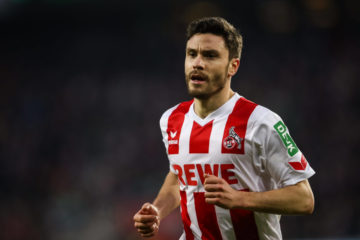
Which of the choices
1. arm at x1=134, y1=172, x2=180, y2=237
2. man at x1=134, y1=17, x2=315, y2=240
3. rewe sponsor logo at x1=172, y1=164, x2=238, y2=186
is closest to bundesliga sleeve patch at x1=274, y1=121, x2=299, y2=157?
man at x1=134, y1=17, x2=315, y2=240

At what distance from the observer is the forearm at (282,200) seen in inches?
92.5

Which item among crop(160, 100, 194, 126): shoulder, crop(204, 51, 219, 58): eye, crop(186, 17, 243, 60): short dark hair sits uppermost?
crop(186, 17, 243, 60): short dark hair

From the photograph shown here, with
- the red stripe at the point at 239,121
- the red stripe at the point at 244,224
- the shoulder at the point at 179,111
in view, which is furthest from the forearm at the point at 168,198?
the red stripe at the point at 239,121

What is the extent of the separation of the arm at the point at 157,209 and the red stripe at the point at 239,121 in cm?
56

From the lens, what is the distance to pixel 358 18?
13.4 meters

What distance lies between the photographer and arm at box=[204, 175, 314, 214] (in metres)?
2.25

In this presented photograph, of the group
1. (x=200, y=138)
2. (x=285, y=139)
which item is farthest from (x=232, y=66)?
(x=285, y=139)

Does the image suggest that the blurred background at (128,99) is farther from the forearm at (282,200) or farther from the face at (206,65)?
the forearm at (282,200)

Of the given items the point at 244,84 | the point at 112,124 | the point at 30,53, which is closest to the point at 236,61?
the point at 112,124

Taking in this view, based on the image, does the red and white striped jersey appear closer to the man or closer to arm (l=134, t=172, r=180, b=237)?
the man

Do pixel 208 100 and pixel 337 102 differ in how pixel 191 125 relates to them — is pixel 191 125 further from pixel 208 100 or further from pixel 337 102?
pixel 337 102

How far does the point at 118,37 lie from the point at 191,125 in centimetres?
1126

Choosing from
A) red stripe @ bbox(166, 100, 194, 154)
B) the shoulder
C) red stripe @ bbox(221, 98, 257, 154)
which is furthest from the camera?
the shoulder

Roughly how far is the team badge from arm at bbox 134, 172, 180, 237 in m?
0.57
